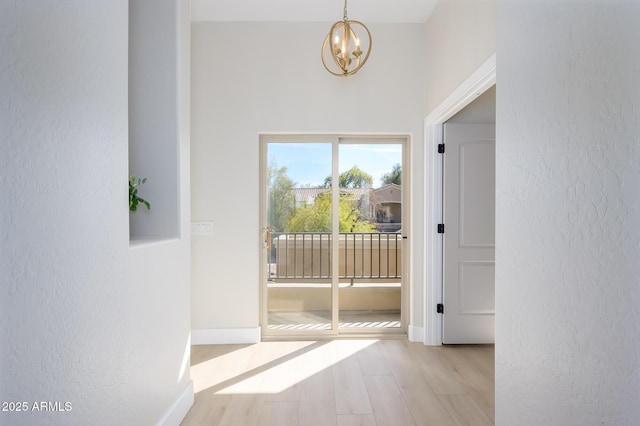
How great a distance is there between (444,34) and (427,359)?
272 cm

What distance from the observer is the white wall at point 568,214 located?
0.87 meters

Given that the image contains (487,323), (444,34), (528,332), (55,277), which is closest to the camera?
(55,277)

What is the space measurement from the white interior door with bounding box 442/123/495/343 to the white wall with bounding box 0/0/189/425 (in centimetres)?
269

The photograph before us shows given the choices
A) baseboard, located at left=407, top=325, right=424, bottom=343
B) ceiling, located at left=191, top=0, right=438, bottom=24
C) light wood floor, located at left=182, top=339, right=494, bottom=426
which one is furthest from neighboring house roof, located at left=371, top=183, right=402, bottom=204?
ceiling, located at left=191, top=0, right=438, bottom=24

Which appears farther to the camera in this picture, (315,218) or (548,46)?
(315,218)

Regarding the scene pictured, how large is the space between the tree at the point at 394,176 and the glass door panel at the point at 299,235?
56cm

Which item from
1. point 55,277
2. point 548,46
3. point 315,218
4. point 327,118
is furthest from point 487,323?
point 55,277

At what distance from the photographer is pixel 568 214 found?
1.07 meters

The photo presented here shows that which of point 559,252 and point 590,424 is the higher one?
point 559,252

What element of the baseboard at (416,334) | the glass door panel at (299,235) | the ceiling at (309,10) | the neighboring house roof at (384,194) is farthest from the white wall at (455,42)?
the baseboard at (416,334)

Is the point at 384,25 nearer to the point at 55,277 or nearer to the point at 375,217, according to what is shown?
the point at 375,217

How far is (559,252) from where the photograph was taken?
1.11 metres

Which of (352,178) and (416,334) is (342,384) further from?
(352,178)

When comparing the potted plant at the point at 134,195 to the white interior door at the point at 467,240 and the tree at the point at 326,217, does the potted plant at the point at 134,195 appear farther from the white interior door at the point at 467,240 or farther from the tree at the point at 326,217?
the white interior door at the point at 467,240
